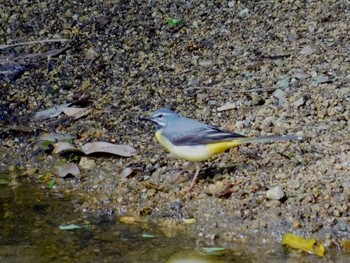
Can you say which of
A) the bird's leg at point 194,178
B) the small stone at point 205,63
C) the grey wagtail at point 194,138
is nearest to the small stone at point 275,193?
the grey wagtail at point 194,138

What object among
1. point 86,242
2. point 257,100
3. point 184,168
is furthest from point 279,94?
point 86,242

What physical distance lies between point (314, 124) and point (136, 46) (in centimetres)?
307

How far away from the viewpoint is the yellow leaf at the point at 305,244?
20.4 ft

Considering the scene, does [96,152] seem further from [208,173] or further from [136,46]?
[136,46]

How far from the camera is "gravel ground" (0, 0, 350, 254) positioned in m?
6.93

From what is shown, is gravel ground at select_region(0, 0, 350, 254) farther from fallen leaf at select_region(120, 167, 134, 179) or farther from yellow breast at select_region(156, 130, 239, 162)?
yellow breast at select_region(156, 130, 239, 162)

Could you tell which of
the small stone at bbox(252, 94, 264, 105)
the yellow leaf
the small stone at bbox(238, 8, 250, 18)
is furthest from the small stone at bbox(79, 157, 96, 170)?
the small stone at bbox(238, 8, 250, 18)

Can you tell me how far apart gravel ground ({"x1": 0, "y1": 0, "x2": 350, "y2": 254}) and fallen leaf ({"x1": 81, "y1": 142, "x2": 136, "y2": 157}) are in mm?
87

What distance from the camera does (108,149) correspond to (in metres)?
8.11

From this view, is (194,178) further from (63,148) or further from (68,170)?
(63,148)

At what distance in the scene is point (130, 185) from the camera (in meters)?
7.55

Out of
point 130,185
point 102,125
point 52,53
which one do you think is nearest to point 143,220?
point 130,185

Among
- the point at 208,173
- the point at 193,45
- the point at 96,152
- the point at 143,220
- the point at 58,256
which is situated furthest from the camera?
the point at 193,45

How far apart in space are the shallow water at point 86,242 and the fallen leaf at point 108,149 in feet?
2.58
